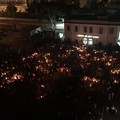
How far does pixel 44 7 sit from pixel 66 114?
138 feet

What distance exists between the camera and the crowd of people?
68.1 feet

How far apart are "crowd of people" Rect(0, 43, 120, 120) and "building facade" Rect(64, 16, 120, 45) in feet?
18.2

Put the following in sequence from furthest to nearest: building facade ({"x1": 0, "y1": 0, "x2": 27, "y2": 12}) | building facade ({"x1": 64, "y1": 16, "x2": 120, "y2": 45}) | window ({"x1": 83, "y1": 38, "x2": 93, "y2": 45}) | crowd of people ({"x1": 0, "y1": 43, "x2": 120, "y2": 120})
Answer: building facade ({"x1": 0, "y1": 0, "x2": 27, "y2": 12}) → window ({"x1": 83, "y1": 38, "x2": 93, "y2": 45}) → building facade ({"x1": 64, "y1": 16, "x2": 120, "y2": 45}) → crowd of people ({"x1": 0, "y1": 43, "x2": 120, "y2": 120})

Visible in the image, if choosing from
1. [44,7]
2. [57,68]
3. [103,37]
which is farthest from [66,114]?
[44,7]

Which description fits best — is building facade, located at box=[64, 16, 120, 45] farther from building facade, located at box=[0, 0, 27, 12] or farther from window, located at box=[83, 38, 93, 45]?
building facade, located at box=[0, 0, 27, 12]

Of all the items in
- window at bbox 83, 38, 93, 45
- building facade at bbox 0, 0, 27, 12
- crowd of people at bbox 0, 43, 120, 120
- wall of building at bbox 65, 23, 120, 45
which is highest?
building facade at bbox 0, 0, 27, 12

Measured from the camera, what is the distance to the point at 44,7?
58.7 meters

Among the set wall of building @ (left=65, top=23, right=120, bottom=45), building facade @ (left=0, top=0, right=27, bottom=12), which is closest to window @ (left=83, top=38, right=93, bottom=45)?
wall of building @ (left=65, top=23, right=120, bottom=45)

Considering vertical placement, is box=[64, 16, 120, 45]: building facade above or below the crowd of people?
above

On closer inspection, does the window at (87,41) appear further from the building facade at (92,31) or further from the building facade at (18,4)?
the building facade at (18,4)

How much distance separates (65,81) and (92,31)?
16.4m

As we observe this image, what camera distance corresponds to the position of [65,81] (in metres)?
24.8

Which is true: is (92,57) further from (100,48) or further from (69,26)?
(69,26)

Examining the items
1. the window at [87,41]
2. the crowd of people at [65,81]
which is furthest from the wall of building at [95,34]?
the crowd of people at [65,81]
